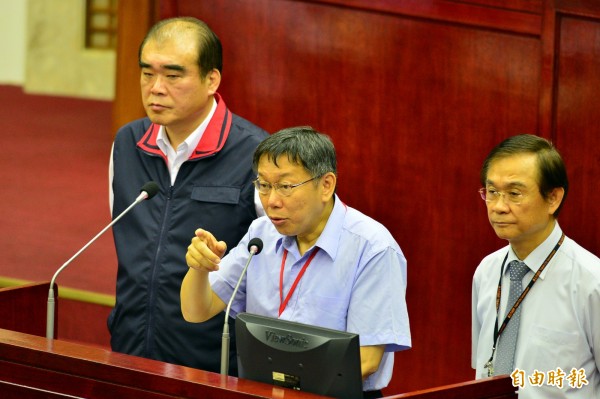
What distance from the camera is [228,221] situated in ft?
9.19

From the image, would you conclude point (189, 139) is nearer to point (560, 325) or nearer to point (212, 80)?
point (212, 80)

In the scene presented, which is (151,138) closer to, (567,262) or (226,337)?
(226,337)

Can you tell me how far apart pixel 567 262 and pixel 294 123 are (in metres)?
1.45

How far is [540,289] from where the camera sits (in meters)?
2.44

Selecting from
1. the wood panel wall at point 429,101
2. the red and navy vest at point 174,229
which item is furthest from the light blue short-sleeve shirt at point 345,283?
the wood panel wall at point 429,101

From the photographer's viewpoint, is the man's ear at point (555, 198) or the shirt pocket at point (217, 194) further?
the shirt pocket at point (217, 194)

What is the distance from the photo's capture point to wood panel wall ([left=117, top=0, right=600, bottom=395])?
3197mm

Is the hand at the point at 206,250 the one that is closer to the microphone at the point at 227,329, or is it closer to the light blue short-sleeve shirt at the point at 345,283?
the microphone at the point at 227,329

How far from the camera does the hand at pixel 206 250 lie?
2318 millimetres

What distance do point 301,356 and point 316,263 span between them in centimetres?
36

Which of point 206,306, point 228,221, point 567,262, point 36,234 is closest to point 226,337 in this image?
point 206,306

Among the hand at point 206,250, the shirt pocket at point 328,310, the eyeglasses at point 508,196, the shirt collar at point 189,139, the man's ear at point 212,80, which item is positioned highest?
the man's ear at point 212,80

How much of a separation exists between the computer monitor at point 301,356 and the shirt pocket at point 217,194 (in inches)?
23.6

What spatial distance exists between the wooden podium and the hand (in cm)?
22
